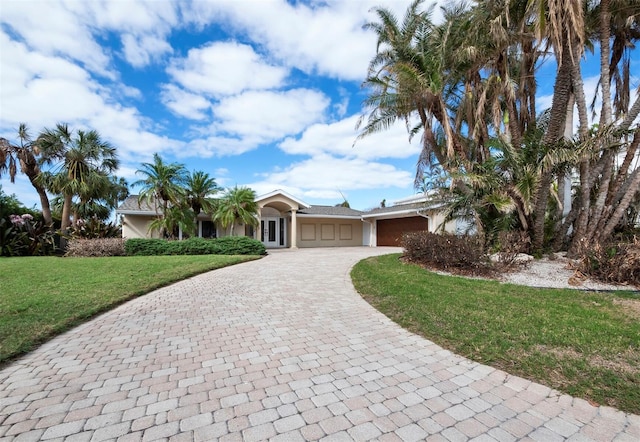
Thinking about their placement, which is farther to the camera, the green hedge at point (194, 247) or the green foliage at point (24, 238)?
the green hedge at point (194, 247)

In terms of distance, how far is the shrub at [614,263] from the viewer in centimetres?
708

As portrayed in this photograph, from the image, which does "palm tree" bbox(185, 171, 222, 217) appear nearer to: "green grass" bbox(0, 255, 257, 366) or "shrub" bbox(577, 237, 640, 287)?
"green grass" bbox(0, 255, 257, 366)

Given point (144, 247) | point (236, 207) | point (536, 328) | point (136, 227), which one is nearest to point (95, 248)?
point (144, 247)

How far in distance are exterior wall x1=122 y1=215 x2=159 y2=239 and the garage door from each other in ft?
57.6

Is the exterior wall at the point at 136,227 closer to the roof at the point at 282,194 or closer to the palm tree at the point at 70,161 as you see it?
the palm tree at the point at 70,161

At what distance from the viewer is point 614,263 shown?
23.8ft

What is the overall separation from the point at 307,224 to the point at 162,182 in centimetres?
1190

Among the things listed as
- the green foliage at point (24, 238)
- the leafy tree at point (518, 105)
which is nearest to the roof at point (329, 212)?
the leafy tree at point (518, 105)

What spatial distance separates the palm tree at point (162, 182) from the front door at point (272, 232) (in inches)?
311

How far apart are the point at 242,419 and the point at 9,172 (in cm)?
2236

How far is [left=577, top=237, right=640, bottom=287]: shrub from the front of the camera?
7082mm

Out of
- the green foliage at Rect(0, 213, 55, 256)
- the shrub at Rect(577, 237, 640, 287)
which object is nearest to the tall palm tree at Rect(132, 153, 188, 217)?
the green foliage at Rect(0, 213, 55, 256)

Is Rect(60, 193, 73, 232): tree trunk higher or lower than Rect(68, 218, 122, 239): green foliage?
higher

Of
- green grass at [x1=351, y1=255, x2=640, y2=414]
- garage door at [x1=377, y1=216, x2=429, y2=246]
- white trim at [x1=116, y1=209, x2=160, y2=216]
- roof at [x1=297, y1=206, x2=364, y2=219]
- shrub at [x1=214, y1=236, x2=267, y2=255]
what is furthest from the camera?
roof at [x1=297, y1=206, x2=364, y2=219]
